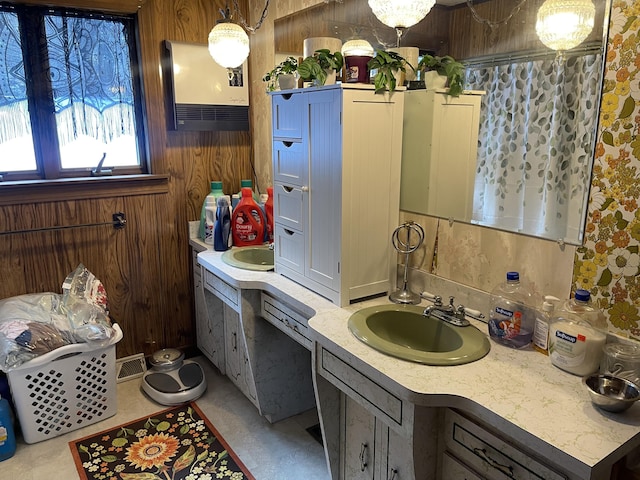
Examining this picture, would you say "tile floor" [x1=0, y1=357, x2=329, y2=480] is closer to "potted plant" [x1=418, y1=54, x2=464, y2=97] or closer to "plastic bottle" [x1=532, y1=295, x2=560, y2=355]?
"plastic bottle" [x1=532, y1=295, x2=560, y2=355]

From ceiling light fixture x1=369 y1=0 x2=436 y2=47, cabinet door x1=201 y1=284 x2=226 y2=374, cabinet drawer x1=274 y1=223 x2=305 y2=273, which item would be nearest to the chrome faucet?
cabinet drawer x1=274 y1=223 x2=305 y2=273

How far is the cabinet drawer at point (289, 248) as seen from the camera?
1968 mm

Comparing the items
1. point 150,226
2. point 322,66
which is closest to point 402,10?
point 322,66

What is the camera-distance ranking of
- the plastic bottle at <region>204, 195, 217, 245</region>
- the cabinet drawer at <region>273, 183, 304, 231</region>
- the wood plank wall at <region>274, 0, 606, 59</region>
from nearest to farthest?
the wood plank wall at <region>274, 0, 606, 59</region> → the cabinet drawer at <region>273, 183, 304, 231</region> → the plastic bottle at <region>204, 195, 217, 245</region>

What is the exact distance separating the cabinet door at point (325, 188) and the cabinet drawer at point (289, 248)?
72mm

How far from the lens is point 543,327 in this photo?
1425 millimetres

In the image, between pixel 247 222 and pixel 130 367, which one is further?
pixel 130 367

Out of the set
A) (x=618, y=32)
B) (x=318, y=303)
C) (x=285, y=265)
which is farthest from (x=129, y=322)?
(x=618, y=32)

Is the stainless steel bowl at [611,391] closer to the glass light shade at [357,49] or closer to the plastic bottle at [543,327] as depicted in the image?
the plastic bottle at [543,327]

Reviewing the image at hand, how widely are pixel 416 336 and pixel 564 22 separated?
3.47 feet

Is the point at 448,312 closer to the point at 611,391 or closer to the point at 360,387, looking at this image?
the point at 360,387

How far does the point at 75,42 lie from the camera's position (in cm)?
250

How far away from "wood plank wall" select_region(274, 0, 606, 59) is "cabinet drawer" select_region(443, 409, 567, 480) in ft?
3.47

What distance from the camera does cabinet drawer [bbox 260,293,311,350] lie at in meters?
1.85
